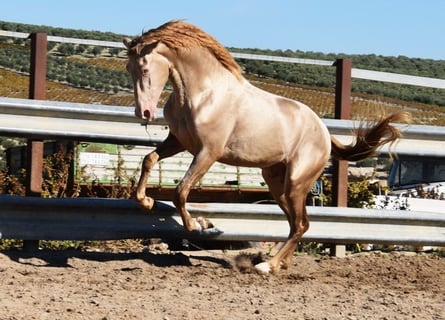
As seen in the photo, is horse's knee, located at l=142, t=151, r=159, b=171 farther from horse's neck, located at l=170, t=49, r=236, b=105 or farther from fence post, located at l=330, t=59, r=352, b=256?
fence post, located at l=330, t=59, r=352, b=256

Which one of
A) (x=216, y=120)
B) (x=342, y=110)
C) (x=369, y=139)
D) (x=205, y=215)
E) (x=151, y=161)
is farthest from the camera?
(x=342, y=110)

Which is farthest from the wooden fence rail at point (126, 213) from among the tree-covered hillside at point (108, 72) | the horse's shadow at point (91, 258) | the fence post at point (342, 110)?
the tree-covered hillside at point (108, 72)

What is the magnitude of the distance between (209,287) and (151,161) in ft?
4.86

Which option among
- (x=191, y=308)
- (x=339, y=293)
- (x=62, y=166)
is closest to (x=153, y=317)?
(x=191, y=308)

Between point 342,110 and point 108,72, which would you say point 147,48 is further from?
point 108,72

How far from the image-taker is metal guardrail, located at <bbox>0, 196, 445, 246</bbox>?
773 cm

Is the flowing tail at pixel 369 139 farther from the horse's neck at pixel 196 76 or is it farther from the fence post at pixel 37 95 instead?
the fence post at pixel 37 95

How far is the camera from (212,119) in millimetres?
7441

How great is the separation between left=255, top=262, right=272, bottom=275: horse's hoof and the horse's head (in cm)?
142

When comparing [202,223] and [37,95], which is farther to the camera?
[37,95]

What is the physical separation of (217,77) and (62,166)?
3.63m

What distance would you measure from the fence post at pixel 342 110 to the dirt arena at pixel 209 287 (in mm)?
633

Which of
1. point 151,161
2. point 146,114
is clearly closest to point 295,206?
point 151,161

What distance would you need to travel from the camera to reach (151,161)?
7.57 meters
